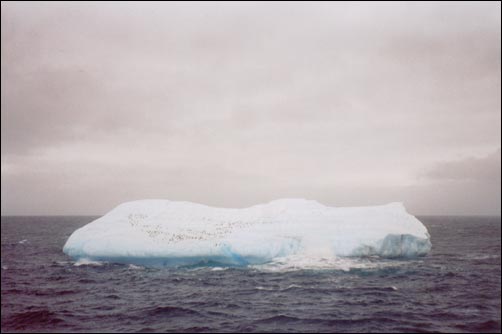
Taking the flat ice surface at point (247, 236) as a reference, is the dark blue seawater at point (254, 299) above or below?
below

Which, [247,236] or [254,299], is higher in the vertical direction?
[247,236]

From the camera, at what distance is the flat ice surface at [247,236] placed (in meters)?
31.8

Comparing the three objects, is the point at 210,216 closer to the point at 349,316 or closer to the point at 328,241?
the point at 328,241

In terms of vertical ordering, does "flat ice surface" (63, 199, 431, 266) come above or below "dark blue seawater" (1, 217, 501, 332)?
above

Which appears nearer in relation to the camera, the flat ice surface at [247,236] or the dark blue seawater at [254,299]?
the dark blue seawater at [254,299]

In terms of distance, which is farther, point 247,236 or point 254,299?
point 247,236

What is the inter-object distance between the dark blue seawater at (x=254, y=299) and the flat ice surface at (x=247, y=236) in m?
1.45

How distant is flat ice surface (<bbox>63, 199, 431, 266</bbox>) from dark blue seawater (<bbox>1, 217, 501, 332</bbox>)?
4.77 ft

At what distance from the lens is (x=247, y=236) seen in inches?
1278

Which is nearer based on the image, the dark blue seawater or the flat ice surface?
the dark blue seawater

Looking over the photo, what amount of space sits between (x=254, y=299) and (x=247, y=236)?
10666 millimetres

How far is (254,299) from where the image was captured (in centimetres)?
2195

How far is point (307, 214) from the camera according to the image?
37.5m

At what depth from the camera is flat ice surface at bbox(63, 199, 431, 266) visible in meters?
31.8
